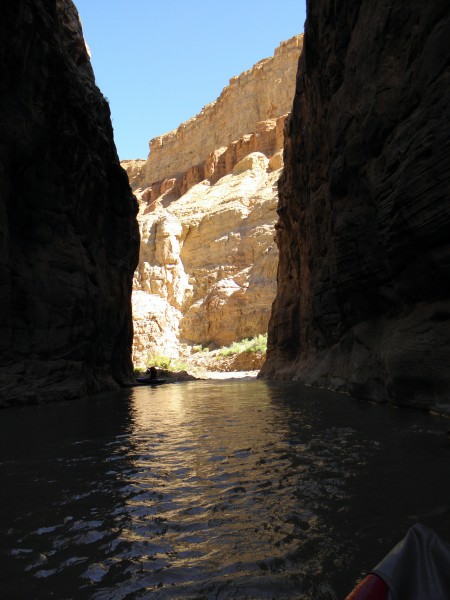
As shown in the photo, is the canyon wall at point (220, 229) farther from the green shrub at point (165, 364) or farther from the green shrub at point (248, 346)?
the green shrub at point (165, 364)

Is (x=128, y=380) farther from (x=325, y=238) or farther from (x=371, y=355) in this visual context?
(x=371, y=355)

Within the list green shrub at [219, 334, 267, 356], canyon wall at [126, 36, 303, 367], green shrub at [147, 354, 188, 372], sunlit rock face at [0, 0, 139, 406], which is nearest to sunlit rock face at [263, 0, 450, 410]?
sunlit rock face at [0, 0, 139, 406]

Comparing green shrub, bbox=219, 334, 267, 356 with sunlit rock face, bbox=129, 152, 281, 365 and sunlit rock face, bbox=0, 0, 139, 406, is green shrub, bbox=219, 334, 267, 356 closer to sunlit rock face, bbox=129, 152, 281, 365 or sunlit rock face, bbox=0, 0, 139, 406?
sunlit rock face, bbox=129, 152, 281, 365

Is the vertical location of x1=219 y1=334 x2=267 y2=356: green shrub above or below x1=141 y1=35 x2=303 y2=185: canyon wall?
below

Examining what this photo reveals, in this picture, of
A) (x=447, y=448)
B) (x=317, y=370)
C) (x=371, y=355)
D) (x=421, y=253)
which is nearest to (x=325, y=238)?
(x=317, y=370)

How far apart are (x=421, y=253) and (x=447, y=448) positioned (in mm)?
4828

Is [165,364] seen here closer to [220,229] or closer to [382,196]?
[220,229]

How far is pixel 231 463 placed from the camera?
5.42 meters

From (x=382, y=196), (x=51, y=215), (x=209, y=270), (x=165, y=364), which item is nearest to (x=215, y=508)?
(x=382, y=196)

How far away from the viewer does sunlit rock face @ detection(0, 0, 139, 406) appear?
46.4 ft

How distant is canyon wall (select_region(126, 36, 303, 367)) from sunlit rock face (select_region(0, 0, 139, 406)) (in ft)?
109

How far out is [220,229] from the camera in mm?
63781

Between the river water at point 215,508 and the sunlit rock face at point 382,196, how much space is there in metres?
2.61

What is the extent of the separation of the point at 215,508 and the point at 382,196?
8.60 meters
